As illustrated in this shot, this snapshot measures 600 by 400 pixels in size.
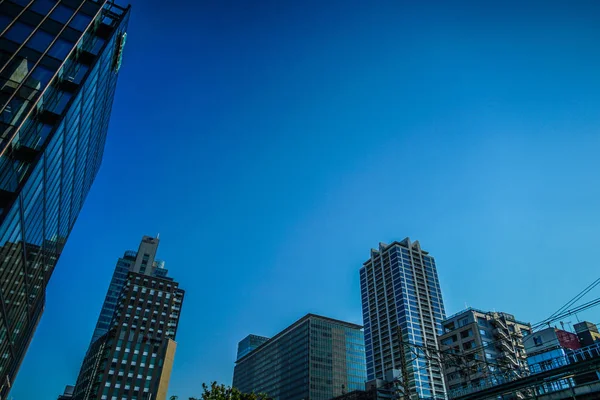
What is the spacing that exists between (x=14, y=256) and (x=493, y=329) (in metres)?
80.1

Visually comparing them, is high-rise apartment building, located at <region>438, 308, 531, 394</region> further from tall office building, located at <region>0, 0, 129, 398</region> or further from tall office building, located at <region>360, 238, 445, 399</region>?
tall office building, located at <region>0, 0, 129, 398</region>

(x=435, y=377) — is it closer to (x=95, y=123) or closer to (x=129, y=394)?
(x=129, y=394)

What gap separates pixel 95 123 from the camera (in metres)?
38.2

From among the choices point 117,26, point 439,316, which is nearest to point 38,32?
point 117,26

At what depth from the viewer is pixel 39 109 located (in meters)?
22.4

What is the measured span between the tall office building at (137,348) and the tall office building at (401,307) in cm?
6776

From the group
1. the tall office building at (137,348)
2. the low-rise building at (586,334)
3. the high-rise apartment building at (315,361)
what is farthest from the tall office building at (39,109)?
the high-rise apartment building at (315,361)

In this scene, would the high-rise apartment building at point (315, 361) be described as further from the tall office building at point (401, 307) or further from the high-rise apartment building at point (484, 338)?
the high-rise apartment building at point (484, 338)

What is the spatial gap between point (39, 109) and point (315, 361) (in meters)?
128

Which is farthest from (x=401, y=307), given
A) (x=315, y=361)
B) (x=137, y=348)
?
(x=137, y=348)

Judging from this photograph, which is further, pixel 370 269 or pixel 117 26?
pixel 370 269

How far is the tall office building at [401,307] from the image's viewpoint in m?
122

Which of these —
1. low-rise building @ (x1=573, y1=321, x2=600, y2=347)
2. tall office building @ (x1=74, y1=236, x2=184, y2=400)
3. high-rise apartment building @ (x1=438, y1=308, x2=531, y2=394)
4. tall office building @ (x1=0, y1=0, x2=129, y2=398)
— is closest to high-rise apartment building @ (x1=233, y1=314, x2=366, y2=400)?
tall office building @ (x1=74, y1=236, x2=184, y2=400)

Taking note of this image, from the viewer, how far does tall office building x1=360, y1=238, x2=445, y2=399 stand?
122 m
